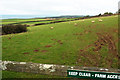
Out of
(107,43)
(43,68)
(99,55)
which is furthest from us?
(107,43)

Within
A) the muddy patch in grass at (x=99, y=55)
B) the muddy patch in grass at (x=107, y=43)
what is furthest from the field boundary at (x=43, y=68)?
the muddy patch in grass at (x=107, y=43)

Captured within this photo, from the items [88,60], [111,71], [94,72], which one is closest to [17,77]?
[94,72]

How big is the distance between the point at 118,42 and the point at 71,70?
14817mm

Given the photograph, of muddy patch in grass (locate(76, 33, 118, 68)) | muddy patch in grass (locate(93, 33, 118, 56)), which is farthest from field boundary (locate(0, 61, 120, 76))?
muddy patch in grass (locate(93, 33, 118, 56))

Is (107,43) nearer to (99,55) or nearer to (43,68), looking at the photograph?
(99,55)

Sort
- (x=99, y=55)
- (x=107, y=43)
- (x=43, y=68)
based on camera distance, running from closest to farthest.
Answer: (x=43, y=68), (x=99, y=55), (x=107, y=43)

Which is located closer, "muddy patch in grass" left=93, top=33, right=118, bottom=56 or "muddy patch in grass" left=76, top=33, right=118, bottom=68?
"muddy patch in grass" left=76, top=33, right=118, bottom=68

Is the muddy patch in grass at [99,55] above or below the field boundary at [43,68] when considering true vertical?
below

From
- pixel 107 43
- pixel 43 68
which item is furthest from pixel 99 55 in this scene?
pixel 43 68

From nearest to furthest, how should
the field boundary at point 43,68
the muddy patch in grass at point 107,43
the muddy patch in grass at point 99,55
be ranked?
1. the field boundary at point 43,68
2. the muddy patch in grass at point 99,55
3. the muddy patch in grass at point 107,43

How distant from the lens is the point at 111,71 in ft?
13.1

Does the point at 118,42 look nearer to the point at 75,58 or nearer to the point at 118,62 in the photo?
the point at 118,62

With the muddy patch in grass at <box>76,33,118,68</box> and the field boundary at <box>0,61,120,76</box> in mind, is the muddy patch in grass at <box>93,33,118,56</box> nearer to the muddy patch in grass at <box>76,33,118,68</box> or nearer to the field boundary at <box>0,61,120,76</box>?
the muddy patch in grass at <box>76,33,118,68</box>

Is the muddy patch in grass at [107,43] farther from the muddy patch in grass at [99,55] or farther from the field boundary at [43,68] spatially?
the field boundary at [43,68]
